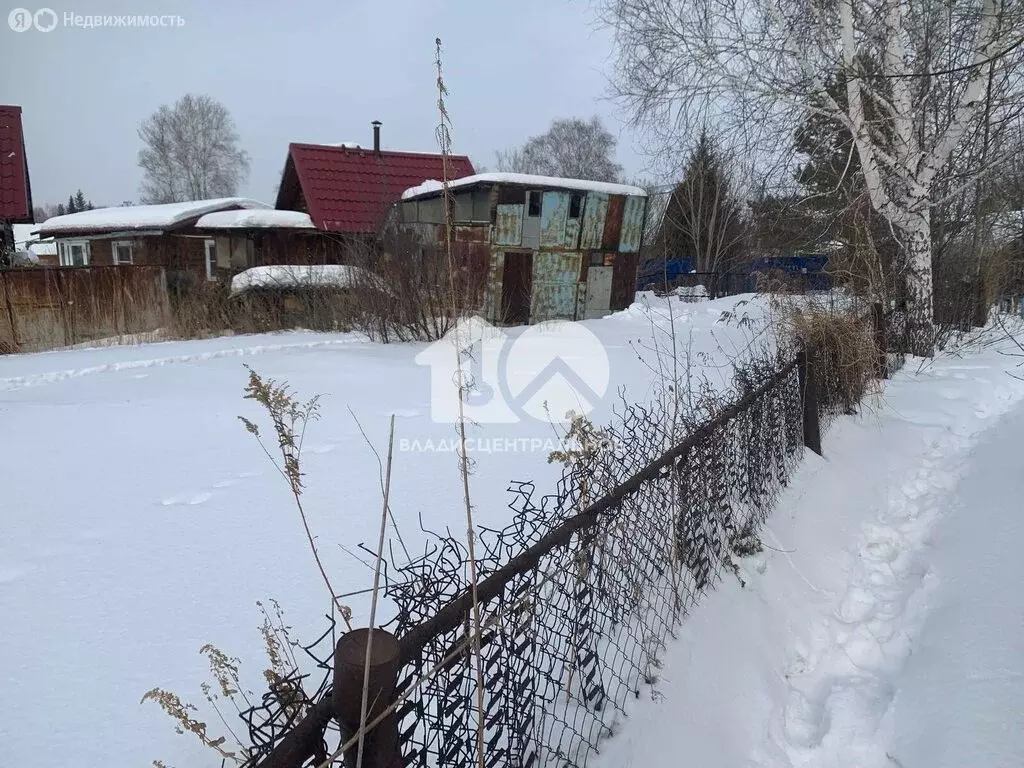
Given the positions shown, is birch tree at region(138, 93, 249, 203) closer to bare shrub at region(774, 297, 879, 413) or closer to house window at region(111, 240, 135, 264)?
house window at region(111, 240, 135, 264)

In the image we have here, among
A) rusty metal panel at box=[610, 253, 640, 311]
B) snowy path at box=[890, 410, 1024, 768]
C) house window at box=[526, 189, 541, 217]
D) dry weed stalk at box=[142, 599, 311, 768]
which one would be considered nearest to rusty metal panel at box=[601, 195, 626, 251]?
rusty metal panel at box=[610, 253, 640, 311]

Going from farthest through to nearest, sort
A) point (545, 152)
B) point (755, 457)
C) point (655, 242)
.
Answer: point (545, 152)
point (655, 242)
point (755, 457)

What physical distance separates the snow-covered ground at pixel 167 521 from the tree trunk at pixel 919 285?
13.0 ft

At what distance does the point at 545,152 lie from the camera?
44156 millimetres

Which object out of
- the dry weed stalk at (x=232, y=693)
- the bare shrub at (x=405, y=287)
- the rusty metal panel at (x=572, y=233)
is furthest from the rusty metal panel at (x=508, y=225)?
the dry weed stalk at (x=232, y=693)

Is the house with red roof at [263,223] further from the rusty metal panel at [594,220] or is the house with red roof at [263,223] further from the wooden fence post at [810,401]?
the wooden fence post at [810,401]

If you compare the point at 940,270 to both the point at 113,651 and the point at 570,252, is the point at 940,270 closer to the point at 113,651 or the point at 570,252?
the point at 570,252

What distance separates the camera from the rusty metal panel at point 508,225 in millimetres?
12820

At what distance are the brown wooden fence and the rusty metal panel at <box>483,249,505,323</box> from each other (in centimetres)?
625

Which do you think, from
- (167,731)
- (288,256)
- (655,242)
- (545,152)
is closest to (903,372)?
(167,731)

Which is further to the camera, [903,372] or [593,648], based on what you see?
[903,372]

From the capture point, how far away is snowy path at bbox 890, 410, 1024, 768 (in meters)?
1.88

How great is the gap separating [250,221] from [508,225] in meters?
7.95

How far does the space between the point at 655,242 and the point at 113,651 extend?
2763cm
